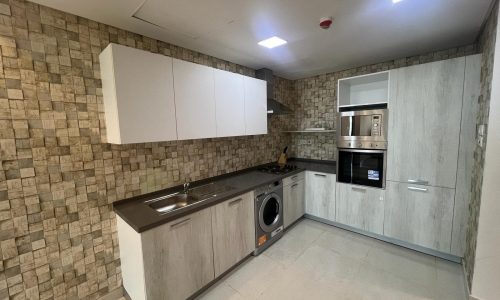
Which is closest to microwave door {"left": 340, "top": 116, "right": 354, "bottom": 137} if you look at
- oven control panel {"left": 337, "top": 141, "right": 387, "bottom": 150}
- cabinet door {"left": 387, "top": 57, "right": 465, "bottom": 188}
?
oven control panel {"left": 337, "top": 141, "right": 387, "bottom": 150}

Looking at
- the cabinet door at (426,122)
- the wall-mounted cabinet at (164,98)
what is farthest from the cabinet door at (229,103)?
the cabinet door at (426,122)

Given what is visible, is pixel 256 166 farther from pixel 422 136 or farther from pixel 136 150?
pixel 422 136

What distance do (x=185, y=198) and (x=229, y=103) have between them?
115 centimetres

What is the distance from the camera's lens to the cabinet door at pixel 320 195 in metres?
2.99

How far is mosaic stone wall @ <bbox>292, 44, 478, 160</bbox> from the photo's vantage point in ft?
11.0

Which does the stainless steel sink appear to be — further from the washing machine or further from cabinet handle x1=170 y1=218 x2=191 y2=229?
the washing machine

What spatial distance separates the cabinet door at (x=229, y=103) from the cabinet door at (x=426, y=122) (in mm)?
1764

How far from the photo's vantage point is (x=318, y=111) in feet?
11.7

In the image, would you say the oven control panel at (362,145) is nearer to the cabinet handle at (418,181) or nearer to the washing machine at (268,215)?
the cabinet handle at (418,181)

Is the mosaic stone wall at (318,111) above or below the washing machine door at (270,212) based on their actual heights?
above

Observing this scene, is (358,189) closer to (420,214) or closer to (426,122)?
(420,214)

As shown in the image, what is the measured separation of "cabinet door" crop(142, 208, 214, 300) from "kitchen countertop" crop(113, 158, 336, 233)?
7 cm

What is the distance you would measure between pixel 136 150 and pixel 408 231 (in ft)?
10.3

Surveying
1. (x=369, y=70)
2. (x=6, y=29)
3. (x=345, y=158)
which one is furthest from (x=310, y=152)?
(x=6, y=29)
